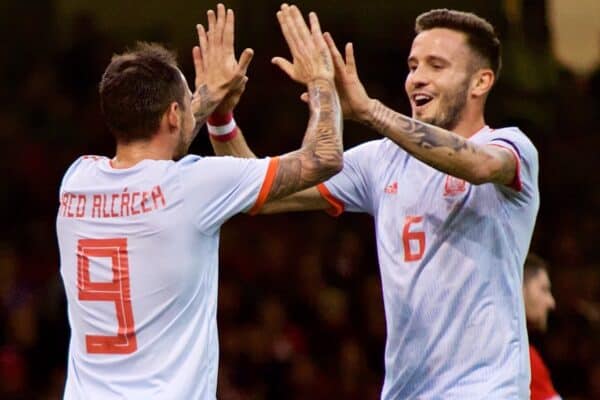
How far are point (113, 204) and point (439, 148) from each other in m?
1.11

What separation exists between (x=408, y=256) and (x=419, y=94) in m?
0.62

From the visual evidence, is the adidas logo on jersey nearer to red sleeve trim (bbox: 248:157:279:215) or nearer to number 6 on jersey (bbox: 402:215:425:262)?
number 6 on jersey (bbox: 402:215:425:262)

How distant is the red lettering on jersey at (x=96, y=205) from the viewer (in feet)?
14.9

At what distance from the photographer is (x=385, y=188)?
512 cm

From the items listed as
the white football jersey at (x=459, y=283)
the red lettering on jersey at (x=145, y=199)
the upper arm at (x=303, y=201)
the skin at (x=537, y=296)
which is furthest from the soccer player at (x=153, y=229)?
the skin at (x=537, y=296)

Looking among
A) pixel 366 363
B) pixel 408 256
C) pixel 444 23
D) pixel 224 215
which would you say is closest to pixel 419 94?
pixel 444 23

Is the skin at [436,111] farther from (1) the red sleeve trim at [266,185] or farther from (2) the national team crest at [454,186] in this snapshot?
→ (1) the red sleeve trim at [266,185]

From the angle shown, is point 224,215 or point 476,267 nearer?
point 224,215

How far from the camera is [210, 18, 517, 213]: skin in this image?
4.63 m

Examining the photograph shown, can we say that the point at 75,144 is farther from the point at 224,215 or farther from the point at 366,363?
the point at 224,215

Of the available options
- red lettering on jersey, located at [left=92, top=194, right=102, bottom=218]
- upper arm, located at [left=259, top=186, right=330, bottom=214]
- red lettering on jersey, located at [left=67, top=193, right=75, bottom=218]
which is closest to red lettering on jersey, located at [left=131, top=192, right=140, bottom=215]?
red lettering on jersey, located at [left=92, top=194, right=102, bottom=218]

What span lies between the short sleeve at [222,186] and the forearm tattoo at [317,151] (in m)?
0.05

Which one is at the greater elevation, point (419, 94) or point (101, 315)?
point (419, 94)

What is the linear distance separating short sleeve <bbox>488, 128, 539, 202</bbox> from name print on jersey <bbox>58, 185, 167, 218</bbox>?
123 centimetres
